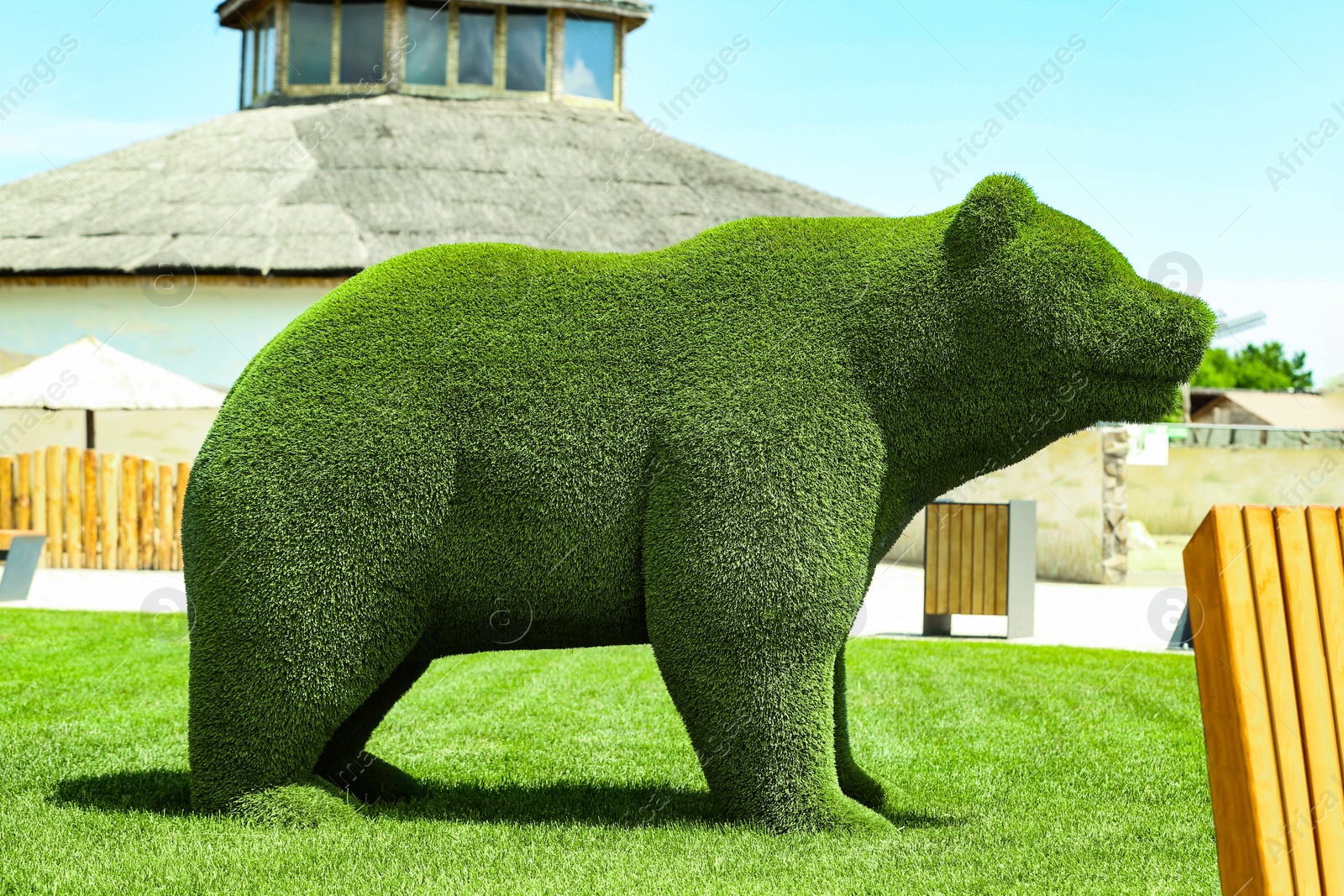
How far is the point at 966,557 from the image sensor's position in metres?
11.5

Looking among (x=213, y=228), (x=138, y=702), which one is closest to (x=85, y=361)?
(x=213, y=228)

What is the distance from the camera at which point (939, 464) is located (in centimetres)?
457

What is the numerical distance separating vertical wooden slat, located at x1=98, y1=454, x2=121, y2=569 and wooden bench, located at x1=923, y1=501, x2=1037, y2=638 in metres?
10.4

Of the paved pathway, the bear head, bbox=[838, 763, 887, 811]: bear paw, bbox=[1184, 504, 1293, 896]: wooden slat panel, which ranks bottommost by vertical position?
the paved pathway

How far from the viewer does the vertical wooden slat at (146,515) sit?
1611 centimetres

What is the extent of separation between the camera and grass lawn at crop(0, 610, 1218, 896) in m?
3.94

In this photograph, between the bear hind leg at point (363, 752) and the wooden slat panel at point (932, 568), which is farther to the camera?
the wooden slat panel at point (932, 568)

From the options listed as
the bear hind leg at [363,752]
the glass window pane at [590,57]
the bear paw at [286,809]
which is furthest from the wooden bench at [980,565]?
the glass window pane at [590,57]

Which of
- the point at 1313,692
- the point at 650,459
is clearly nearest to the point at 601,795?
the point at 650,459

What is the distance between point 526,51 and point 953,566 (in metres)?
16.2

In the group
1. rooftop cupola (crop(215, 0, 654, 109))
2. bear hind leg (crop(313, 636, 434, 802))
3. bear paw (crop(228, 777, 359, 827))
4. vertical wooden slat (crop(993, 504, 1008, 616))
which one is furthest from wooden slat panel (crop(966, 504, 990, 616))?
rooftop cupola (crop(215, 0, 654, 109))

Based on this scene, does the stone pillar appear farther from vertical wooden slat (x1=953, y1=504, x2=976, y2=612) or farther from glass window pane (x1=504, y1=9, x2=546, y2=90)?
glass window pane (x1=504, y1=9, x2=546, y2=90)

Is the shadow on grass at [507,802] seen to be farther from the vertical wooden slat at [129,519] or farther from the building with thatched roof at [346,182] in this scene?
the building with thatched roof at [346,182]

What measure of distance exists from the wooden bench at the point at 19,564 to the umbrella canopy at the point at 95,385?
2296 millimetres
